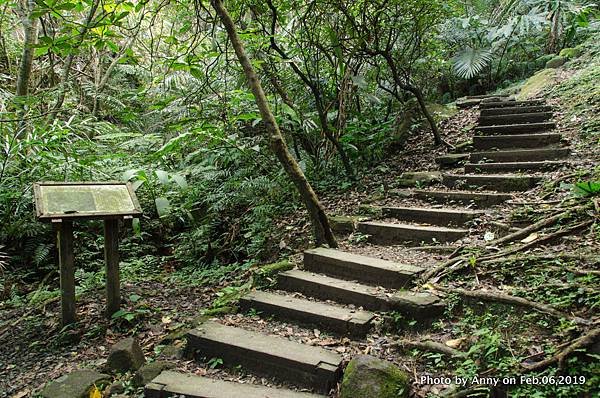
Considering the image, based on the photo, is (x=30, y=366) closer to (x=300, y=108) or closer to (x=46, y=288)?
(x=46, y=288)

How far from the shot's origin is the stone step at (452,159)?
20.2 ft

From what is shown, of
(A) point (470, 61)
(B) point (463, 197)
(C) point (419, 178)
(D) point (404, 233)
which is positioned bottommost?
(D) point (404, 233)

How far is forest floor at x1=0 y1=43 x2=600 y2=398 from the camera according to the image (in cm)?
247

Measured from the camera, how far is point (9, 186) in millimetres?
5824

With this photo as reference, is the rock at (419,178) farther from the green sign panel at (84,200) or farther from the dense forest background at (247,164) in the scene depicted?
the green sign panel at (84,200)

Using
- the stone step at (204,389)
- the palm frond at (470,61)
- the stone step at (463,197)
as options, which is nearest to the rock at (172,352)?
the stone step at (204,389)

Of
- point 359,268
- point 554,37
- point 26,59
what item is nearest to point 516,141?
point 359,268

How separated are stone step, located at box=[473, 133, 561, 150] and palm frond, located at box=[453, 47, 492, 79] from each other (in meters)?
3.03

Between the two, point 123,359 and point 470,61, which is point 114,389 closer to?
point 123,359

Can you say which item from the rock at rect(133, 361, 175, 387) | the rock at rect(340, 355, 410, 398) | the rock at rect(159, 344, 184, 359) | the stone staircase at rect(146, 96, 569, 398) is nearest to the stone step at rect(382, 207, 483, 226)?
the stone staircase at rect(146, 96, 569, 398)

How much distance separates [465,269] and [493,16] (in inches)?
387

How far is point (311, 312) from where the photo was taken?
3.37 meters

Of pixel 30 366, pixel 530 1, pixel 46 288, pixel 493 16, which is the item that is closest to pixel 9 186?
pixel 46 288

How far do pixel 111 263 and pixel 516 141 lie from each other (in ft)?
18.8
